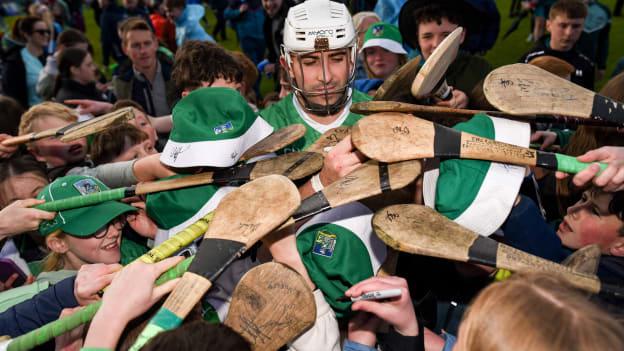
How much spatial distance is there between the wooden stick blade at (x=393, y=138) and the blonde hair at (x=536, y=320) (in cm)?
44

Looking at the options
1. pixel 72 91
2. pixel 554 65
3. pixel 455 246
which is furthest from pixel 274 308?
pixel 72 91

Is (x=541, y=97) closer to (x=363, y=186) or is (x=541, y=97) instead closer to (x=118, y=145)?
(x=363, y=186)

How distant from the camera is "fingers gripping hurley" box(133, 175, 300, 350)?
117 cm

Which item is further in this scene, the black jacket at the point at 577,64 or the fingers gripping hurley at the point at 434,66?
the black jacket at the point at 577,64

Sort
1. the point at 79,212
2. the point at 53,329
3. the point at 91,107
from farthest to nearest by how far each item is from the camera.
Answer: the point at 91,107 → the point at 79,212 → the point at 53,329

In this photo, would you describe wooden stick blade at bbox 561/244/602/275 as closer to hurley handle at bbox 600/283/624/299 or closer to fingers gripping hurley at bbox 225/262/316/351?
hurley handle at bbox 600/283/624/299

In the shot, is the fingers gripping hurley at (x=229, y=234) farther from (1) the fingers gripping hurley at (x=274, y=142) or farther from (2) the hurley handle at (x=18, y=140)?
(2) the hurley handle at (x=18, y=140)

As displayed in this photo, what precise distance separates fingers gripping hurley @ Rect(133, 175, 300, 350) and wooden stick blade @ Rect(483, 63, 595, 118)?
586 millimetres

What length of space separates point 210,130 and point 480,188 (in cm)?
74

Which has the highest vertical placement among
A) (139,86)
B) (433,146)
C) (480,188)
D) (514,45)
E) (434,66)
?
(434,66)

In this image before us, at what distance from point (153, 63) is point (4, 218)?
243cm

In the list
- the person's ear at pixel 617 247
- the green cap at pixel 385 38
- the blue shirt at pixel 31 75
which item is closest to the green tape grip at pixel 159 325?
the person's ear at pixel 617 247

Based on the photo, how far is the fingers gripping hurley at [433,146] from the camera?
1340 millimetres

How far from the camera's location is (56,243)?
1.89 meters
